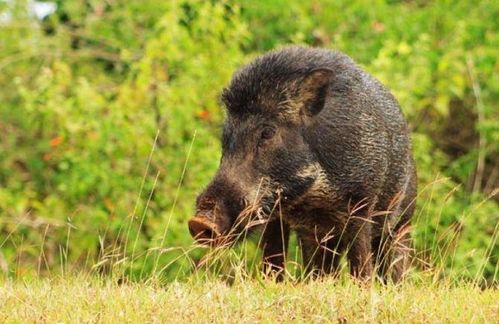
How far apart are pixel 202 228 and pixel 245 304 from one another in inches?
42.1

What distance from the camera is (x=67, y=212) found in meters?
10.5

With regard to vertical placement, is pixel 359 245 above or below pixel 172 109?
below

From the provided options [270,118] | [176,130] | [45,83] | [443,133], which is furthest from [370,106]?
[443,133]

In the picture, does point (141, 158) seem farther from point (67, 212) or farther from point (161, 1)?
point (161, 1)

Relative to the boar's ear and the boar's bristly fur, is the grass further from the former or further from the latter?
the boar's ear

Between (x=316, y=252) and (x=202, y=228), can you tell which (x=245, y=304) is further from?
(x=316, y=252)

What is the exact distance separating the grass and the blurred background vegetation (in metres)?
3.86

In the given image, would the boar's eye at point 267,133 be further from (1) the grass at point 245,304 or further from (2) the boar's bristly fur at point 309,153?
(1) the grass at point 245,304

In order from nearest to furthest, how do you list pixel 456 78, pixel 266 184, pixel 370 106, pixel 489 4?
pixel 266 184, pixel 370 106, pixel 456 78, pixel 489 4

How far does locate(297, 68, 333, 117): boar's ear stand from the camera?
6477mm

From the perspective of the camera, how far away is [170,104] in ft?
33.1

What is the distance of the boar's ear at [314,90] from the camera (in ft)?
21.2

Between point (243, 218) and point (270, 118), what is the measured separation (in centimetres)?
92

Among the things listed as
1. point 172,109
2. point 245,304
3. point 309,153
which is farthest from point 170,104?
point 245,304
